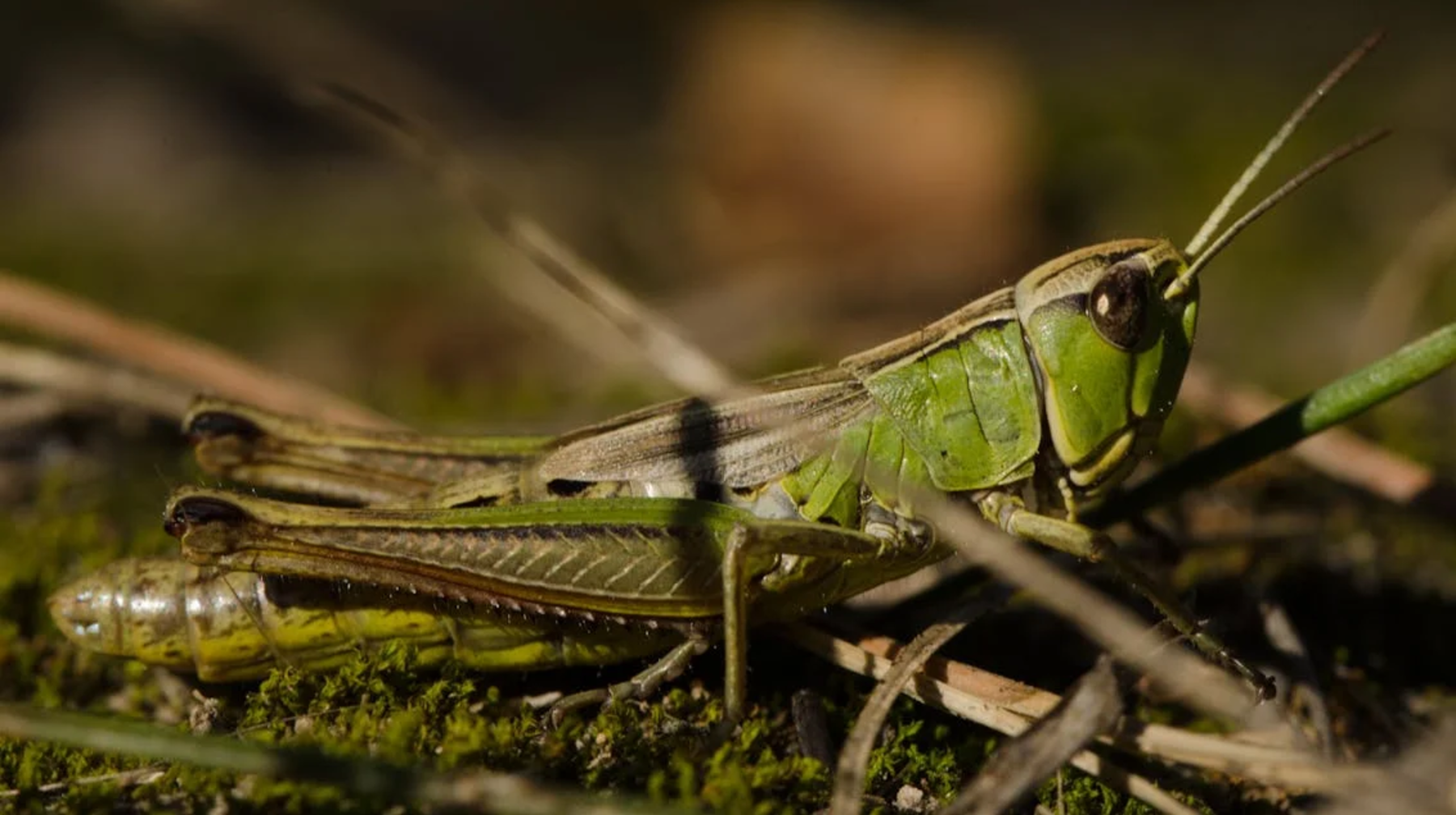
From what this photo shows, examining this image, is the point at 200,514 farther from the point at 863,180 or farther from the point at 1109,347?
the point at 863,180

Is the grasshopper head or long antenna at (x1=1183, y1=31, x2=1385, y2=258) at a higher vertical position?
long antenna at (x1=1183, y1=31, x2=1385, y2=258)

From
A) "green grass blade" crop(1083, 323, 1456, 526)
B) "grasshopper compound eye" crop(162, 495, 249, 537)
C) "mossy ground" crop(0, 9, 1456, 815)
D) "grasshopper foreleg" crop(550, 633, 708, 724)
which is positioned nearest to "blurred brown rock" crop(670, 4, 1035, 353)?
"mossy ground" crop(0, 9, 1456, 815)

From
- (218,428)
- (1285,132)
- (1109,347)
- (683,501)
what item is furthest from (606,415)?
(1285,132)

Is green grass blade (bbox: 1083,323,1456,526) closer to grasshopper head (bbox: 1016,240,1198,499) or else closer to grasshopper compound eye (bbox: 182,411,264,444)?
grasshopper head (bbox: 1016,240,1198,499)

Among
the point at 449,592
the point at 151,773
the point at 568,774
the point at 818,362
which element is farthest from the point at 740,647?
the point at 818,362

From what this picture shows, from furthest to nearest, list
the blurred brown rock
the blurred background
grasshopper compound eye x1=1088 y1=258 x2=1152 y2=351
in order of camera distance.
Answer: the blurred brown rock < the blurred background < grasshopper compound eye x1=1088 y1=258 x2=1152 y2=351

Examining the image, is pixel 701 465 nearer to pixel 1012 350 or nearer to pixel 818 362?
pixel 1012 350
